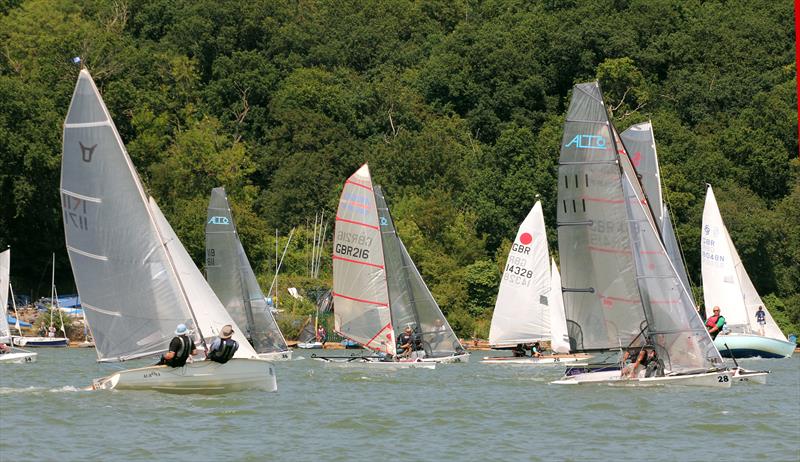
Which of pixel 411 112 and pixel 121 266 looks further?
Result: pixel 411 112

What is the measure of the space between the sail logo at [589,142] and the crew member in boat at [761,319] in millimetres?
21150

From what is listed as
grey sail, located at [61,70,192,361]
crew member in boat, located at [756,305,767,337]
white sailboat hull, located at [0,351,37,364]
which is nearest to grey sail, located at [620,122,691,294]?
crew member in boat, located at [756,305,767,337]

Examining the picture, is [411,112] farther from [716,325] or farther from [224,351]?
[224,351]

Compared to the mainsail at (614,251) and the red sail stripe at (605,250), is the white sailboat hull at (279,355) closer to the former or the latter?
the mainsail at (614,251)

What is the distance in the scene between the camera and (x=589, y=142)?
32906 mm

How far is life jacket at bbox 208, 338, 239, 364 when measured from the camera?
28.6m

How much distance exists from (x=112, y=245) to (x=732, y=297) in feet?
89.2

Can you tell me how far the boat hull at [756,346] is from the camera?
5050cm

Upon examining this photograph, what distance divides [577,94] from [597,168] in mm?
1648

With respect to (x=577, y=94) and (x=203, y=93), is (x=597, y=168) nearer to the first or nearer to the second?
(x=577, y=94)

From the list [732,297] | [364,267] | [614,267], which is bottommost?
[614,267]

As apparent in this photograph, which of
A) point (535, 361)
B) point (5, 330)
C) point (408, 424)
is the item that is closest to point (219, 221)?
point (5, 330)

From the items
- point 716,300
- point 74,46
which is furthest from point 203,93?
point 716,300

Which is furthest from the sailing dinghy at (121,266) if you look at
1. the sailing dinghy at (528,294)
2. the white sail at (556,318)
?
the sailing dinghy at (528,294)
